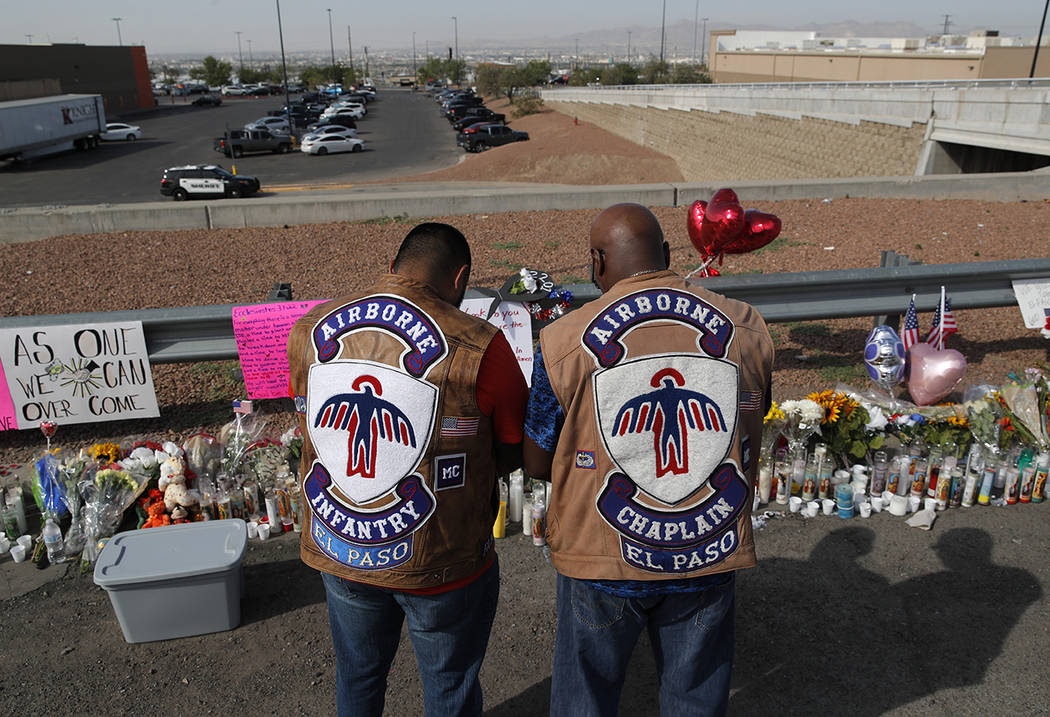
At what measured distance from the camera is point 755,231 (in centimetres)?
533

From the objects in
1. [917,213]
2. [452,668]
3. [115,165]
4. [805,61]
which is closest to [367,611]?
[452,668]

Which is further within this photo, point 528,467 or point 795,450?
point 795,450

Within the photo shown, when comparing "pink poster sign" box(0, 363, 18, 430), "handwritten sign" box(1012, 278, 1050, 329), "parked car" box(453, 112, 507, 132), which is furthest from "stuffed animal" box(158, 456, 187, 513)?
"parked car" box(453, 112, 507, 132)

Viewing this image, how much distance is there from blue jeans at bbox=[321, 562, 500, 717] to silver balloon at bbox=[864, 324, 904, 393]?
12.6 feet

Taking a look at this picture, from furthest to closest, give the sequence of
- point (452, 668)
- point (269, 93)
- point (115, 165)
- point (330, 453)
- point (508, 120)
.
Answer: point (269, 93)
point (508, 120)
point (115, 165)
point (452, 668)
point (330, 453)

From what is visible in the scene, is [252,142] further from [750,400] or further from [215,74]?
[215,74]

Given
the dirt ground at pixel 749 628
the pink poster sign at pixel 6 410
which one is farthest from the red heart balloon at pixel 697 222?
the pink poster sign at pixel 6 410

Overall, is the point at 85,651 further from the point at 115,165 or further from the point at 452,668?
the point at 115,165

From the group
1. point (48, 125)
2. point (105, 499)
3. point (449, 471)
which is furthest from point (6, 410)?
point (48, 125)

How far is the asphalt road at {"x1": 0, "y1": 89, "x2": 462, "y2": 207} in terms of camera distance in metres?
28.1

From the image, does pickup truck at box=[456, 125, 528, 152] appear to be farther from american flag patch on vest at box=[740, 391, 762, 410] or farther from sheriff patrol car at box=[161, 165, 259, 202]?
american flag patch on vest at box=[740, 391, 762, 410]

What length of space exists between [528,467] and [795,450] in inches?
108

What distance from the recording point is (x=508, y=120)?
208 feet

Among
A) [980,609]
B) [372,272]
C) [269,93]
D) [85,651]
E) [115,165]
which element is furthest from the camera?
[269,93]
